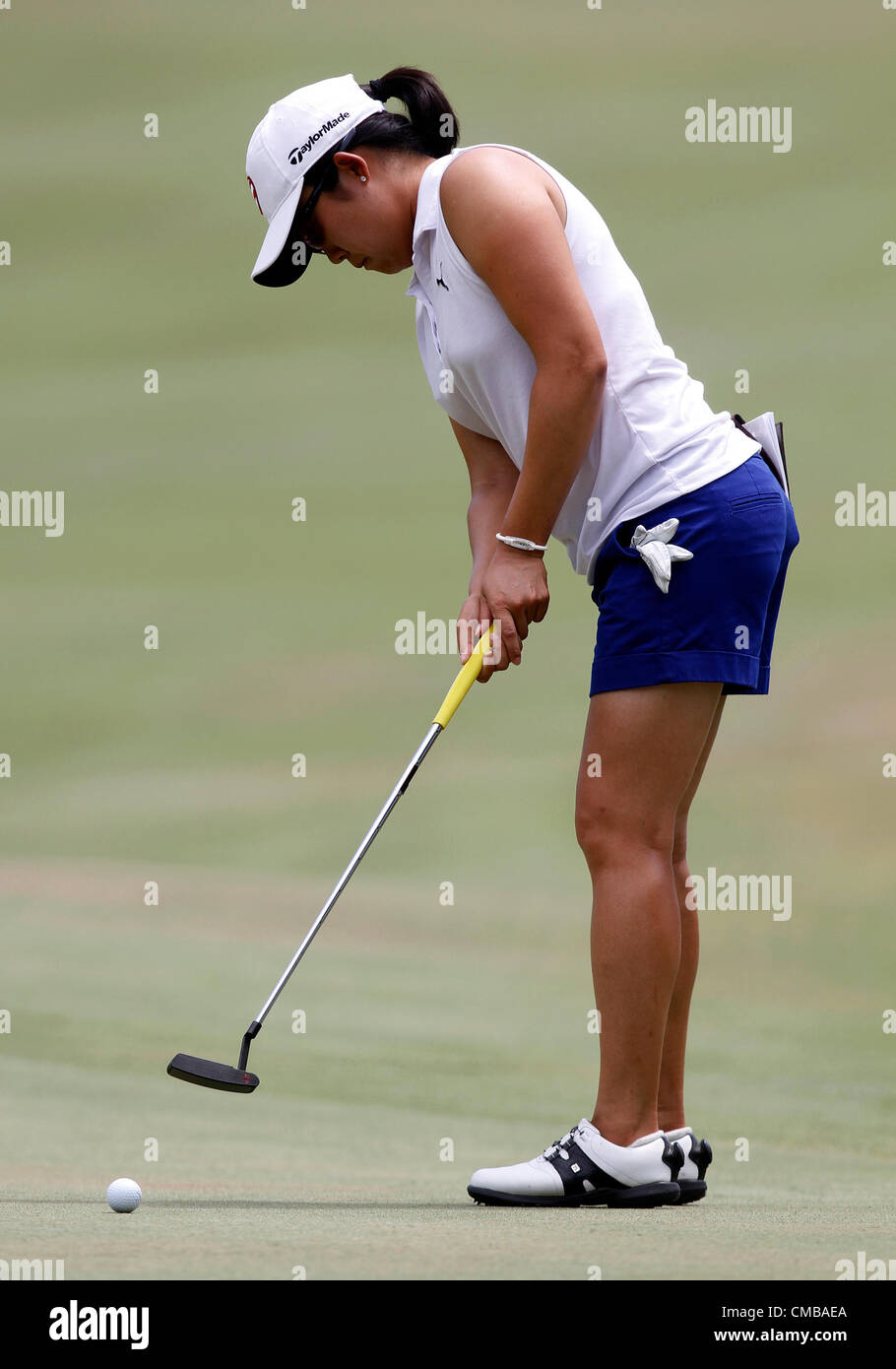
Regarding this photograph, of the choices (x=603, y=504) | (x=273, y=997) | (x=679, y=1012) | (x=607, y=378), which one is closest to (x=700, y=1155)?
(x=679, y=1012)

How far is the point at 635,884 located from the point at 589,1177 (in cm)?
31

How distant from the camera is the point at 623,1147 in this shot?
6.22 ft

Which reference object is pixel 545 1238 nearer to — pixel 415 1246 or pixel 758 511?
pixel 415 1246

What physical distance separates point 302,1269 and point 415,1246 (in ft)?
0.45

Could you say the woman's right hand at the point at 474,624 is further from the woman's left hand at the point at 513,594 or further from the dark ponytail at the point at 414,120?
the dark ponytail at the point at 414,120

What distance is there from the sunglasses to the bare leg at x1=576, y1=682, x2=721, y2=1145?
644mm

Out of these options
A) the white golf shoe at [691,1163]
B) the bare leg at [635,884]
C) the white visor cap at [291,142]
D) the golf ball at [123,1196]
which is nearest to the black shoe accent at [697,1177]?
the white golf shoe at [691,1163]

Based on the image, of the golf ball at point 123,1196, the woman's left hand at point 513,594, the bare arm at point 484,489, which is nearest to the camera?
the golf ball at point 123,1196

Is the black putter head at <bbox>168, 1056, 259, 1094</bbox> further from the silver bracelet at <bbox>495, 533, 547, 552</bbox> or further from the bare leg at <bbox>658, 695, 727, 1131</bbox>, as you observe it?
the silver bracelet at <bbox>495, 533, 547, 552</bbox>

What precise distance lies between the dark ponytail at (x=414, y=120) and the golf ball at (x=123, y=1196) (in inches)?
45.8

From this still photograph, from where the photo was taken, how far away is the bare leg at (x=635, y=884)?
191 centimetres

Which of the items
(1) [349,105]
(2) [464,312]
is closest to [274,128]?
(1) [349,105]

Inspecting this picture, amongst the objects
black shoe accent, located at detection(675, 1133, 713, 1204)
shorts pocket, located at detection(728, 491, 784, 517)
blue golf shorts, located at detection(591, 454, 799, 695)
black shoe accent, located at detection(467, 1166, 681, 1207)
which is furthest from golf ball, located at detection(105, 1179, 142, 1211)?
shorts pocket, located at detection(728, 491, 784, 517)
